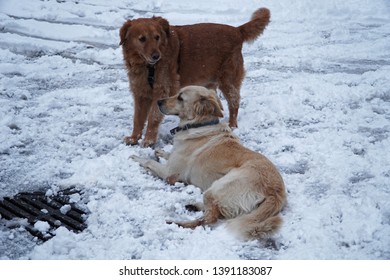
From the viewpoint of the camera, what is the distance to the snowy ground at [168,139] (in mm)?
3260

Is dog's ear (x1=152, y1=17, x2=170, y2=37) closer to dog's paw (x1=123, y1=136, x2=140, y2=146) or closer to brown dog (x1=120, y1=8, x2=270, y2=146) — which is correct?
brown dog (x1=120, y1=8, x2=270, y2=146)

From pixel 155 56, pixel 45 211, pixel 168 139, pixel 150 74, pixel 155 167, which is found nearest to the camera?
pixel 45 211

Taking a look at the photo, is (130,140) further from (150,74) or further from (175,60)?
(175,60)

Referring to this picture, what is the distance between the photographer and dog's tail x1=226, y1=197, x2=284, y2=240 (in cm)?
329

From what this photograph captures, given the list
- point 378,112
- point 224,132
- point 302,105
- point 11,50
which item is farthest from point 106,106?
point 378,112

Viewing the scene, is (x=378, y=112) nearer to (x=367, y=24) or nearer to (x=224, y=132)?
(x=224, y=132)

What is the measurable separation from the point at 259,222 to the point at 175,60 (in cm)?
285

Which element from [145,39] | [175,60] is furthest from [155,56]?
[175,60]

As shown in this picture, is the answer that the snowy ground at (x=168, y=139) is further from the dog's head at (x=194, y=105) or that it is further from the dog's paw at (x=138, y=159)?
the dog's head at (x=194, y=105)

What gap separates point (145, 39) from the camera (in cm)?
506

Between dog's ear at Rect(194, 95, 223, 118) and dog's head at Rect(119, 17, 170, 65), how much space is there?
0.89 m

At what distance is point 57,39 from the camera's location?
9.62 m

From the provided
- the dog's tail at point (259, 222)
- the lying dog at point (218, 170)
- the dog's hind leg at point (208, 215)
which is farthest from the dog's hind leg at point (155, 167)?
the dog's tail at point (259, 222)
